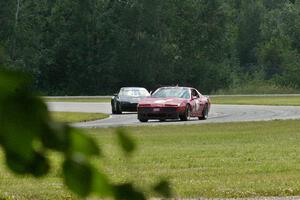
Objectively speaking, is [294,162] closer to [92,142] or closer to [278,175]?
[278,175]

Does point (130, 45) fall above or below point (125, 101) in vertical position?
below

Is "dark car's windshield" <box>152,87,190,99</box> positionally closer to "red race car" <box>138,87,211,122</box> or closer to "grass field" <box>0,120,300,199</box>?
"red race car" <box>138,87,211,122</box>

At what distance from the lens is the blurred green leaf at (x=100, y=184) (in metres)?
1.54

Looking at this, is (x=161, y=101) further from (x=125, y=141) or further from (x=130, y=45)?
(x=130, y=45)

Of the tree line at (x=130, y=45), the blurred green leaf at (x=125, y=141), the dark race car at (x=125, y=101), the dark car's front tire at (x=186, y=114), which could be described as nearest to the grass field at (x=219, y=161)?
the blurred green leaf at (x=125, y=141)

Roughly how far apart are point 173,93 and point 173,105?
1.48 metres

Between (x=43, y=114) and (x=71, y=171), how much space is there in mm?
104

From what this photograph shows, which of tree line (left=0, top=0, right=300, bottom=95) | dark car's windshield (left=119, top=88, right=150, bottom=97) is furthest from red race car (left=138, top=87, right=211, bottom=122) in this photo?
tree line (left=0, top=0, right=300, bottom=95)

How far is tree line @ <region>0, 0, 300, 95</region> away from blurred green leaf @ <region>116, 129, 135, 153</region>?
76.5 m

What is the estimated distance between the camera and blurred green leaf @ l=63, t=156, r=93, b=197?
4.92 feet

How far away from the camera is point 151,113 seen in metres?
34.2

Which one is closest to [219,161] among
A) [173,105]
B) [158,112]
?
[158,112]

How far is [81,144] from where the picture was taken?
4.98 feet

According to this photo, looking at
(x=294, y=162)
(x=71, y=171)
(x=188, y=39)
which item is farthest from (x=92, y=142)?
(x=188, y=39)
